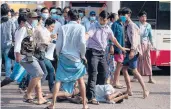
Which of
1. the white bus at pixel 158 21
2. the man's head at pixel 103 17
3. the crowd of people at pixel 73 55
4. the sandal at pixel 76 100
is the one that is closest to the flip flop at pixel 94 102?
the crowd of people at pixel 73 55

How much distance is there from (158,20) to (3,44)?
5150 millimetres

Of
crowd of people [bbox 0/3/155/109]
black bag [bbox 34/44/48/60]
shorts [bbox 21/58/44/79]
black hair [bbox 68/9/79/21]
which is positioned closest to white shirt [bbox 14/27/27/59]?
crowd of people [bbox 0/3/155/109]

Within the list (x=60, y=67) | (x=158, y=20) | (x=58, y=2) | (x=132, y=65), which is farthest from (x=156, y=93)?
(x=58, y=2)

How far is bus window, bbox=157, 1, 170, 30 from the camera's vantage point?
14.0m

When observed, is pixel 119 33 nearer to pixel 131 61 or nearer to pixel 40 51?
pixel 131 61

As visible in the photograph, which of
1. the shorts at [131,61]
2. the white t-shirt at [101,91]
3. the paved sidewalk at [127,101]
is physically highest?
the shorts at [131,61]

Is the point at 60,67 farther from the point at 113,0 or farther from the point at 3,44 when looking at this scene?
the point at 113,0

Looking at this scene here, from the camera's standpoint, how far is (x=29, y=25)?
335 inches

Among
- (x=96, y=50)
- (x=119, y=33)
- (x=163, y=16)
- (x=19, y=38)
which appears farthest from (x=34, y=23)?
(x=163, y=16)

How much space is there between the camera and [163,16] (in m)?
14.0

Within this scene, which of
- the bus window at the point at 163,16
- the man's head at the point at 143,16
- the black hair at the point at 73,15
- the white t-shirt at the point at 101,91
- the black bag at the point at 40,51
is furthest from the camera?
the bus window at the point at 163,16

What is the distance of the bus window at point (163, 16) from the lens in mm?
13977

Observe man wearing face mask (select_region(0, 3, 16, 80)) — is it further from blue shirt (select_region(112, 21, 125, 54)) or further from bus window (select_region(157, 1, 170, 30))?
bus window (select_region(157, 1, 170, 30))

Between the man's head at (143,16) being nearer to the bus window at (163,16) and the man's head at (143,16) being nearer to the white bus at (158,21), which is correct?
the white bus at (158,21)
